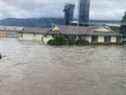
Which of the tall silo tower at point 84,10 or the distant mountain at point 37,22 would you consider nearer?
the tall silo tower at point 84,10

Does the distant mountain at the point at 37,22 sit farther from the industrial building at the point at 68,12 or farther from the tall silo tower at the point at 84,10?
the industrial building at the point at 68,12

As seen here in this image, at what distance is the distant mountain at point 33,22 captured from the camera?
2856 inches

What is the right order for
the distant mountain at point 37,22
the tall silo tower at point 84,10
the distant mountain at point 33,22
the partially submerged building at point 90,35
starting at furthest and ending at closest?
the distant mountain at point 33,22 < the distant mountain at point 37,22 < the tall silo tower at point 84,10 < the partially submerged building at point 90,35

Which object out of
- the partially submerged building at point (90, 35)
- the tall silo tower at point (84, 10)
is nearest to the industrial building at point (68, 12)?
the tall silo tower at point (84, 10)

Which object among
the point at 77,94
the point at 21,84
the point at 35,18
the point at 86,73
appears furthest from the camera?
the point at 35,18

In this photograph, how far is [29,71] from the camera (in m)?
14.8

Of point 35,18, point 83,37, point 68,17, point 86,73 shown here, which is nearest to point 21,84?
point 86,73

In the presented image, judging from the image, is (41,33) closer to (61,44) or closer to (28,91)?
(61,44)

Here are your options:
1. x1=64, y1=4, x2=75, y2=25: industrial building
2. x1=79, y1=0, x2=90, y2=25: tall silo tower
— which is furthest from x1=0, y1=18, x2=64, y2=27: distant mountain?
x1=79, y1=0, x2=90, y2=25: tall silo tower

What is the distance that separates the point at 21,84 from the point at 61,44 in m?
27.3

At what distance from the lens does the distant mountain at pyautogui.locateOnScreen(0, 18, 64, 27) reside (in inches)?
2856

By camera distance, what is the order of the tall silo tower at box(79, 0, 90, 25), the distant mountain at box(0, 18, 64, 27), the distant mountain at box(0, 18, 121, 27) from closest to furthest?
the tall silo tower at box(79, 0, 90, 25)
the distant mountain at box(0, 18, 121, 27)
the distant mountain at box(0, 18, 64, 27)

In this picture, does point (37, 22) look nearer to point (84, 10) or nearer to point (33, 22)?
point (33, 22)

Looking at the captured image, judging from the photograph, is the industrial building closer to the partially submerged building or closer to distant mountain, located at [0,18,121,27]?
distant mountain, located at [0,18,121,27]
